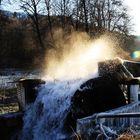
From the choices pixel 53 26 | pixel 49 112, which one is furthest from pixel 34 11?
pixel 49 112

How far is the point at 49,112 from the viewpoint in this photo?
13141 millimetres

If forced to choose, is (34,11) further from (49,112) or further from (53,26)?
(49,112)

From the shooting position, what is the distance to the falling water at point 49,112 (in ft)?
41.2

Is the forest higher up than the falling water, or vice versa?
the forest

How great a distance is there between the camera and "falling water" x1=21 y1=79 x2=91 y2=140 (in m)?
12.6

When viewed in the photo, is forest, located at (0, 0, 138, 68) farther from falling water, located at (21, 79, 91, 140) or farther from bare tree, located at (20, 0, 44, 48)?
falling water, located at (21, 79, 91, 140)

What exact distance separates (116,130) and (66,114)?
3.54 metres

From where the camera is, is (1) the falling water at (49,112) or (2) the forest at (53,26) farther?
(2) the forest at (53,26)

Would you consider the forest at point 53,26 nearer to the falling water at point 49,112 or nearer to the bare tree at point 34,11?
the bare tree at point 34,11

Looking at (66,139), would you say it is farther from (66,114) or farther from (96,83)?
(96,83)

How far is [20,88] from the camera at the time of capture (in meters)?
15.2

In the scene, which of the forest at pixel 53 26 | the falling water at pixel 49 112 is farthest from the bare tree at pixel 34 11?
the falling water at pixel 49 112

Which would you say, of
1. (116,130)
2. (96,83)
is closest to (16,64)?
(96,83)

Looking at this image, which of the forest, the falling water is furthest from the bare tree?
the falling water
